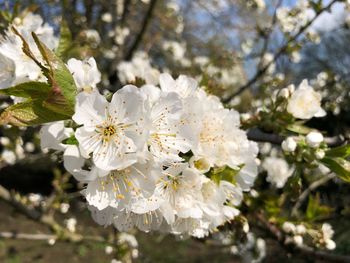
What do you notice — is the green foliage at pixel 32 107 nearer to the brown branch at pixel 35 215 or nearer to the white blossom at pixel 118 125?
the white blossom at pixel 118 125

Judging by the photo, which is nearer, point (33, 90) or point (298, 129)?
point (33, 90)

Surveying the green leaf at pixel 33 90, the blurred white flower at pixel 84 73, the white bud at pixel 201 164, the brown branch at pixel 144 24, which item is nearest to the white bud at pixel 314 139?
the white bud at pixel 201 164

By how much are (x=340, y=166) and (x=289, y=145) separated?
15 centimetres

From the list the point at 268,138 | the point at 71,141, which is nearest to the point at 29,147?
the point at 268,138

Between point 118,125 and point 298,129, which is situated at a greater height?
point 298,129

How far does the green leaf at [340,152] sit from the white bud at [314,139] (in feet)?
0.16

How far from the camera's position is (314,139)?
1.17 m

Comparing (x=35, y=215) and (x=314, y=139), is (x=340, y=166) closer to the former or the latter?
(x=314, y=139)

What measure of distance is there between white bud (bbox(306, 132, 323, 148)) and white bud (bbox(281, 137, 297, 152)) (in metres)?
0.04

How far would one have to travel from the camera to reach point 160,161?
89cm

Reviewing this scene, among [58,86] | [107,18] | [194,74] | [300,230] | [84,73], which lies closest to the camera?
[58,86]

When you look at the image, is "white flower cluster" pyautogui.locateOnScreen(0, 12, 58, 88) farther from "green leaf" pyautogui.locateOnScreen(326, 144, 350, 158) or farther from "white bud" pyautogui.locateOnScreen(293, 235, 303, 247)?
"white bud" pyautogui.locateOnScreen(293, 235, 303, 247)

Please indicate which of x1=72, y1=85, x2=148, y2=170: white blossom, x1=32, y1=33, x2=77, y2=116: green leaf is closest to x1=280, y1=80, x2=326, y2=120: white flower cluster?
x1=72, y1=85, x2=148, y2=170: white blossom

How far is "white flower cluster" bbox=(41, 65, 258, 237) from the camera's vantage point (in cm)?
88
